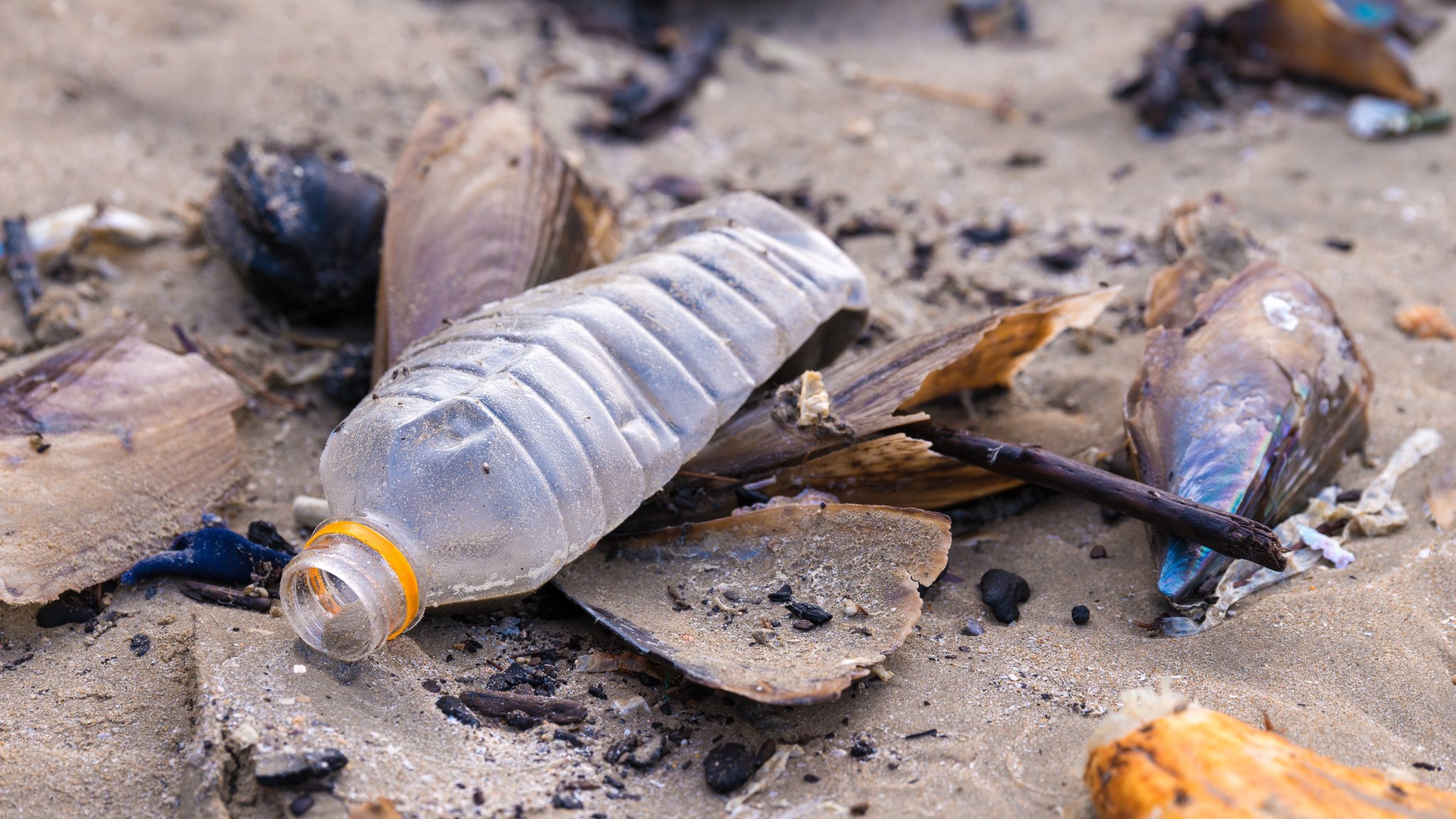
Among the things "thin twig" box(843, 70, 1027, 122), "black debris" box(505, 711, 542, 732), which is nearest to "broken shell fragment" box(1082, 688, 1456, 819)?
"black debris" box(505, 711, 542, 732)

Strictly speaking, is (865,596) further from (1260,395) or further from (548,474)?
(1260,395)

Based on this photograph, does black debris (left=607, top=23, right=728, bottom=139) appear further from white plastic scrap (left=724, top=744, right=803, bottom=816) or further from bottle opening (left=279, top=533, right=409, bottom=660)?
white plastic scrap (left=724, top=744, right=803, bottom=816)

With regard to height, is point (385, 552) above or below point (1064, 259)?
above

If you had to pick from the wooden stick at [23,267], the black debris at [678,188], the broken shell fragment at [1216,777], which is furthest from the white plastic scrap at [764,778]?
the black debris at [678,188]

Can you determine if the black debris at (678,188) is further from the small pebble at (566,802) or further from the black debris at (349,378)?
the small pebble at (566,802)

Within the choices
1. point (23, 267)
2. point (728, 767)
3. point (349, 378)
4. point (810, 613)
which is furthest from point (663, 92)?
point (728, 767)

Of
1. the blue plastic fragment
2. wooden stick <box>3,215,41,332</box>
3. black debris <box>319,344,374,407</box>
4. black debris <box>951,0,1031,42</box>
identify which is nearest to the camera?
the blue plastic fragment

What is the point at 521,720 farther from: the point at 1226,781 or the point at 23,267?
the point at 23,267
